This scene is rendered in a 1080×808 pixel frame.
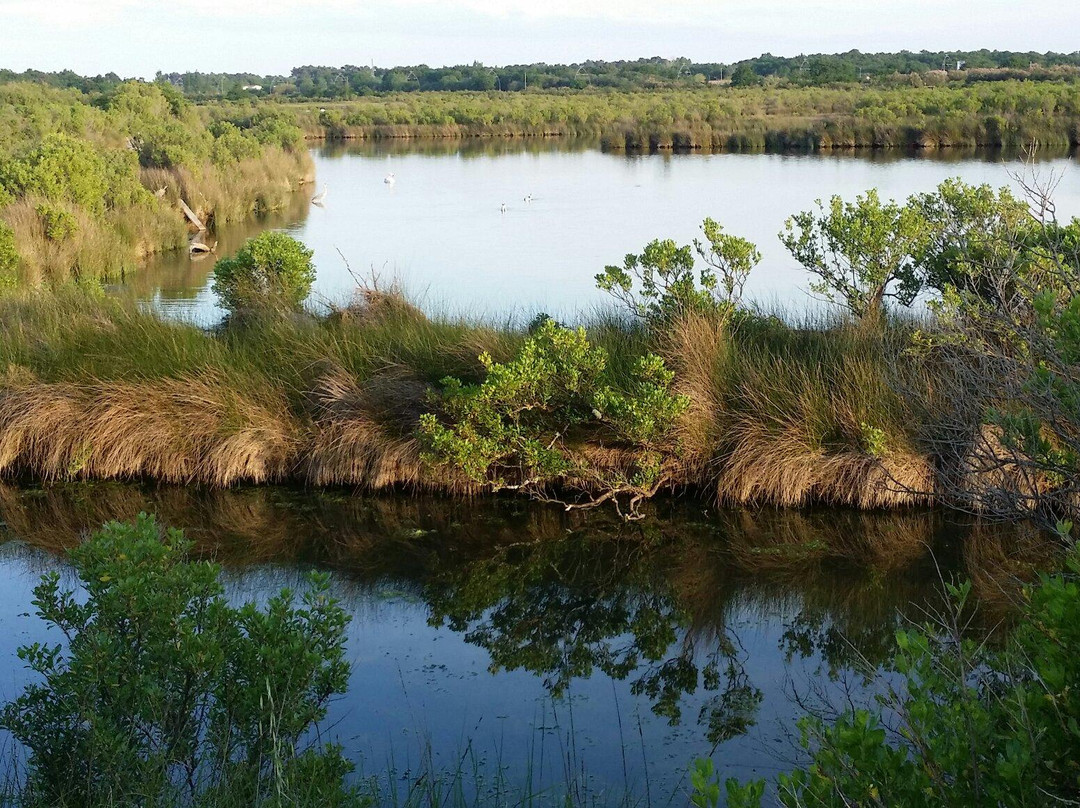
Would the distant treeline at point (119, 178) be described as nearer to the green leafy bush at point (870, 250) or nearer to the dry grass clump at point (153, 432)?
the dry grass clump at point (153, 432)

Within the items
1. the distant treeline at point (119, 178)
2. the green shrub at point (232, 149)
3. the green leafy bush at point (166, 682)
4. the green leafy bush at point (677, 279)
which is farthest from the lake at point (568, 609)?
the green shrub at point (232, 149)

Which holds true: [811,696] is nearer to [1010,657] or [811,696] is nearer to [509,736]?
[509,736]

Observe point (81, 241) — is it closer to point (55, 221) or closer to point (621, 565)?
point (55, 221)

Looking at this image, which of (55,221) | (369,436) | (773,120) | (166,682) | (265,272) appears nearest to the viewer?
(166,682)

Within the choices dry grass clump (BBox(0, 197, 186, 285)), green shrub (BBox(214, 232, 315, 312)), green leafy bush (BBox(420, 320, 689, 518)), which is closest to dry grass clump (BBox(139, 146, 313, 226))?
dry grass clump (BBox(0, 197, 186, 285))

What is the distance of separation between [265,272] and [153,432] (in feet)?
8.73

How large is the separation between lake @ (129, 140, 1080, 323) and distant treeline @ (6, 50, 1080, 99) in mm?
43469

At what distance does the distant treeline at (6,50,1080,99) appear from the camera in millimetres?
80438

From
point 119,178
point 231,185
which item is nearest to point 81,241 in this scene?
point 119,178

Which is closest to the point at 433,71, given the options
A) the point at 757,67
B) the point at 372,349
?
the point at 757,67

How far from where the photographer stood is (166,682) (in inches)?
150

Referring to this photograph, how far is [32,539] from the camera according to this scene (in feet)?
25.9

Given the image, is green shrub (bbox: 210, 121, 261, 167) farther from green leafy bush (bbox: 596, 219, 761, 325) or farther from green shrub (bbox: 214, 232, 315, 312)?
green leafy bush (bbox: 596, 219, 761, 325)

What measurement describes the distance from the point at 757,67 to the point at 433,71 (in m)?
32.1
